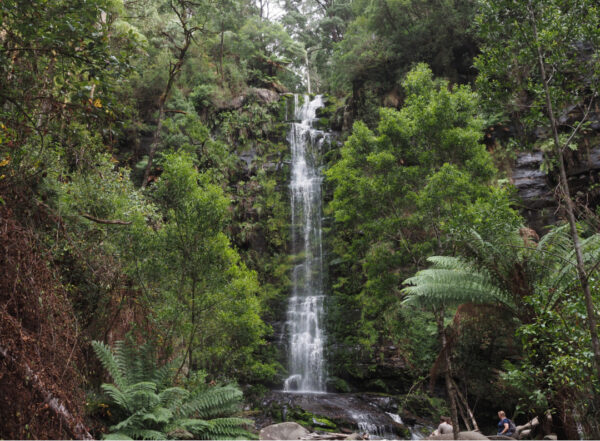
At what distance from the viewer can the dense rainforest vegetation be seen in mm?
3852

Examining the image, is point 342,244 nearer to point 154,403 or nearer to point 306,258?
point 306,258

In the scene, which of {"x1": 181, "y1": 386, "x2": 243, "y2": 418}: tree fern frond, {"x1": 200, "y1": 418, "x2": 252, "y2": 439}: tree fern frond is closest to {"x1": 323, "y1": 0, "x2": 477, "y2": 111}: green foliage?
{"x1": 181, "y1": 386, "x2": 243, "y2": 418}: tree fern frond

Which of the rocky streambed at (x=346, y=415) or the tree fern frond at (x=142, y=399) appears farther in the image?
the rocky streambed at (x=346, y=415)

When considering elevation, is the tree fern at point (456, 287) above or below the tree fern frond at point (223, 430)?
above

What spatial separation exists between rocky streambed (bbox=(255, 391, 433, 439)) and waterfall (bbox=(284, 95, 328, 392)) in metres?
1.82

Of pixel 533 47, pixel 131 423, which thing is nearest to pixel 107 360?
pixel 131 423

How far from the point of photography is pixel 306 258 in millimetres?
17906

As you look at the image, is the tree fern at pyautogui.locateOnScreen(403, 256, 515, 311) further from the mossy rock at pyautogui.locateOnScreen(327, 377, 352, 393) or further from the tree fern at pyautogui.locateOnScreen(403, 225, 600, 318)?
the mossy rock at pyautogui.locateOnScreen(327, 377, 352, 393)

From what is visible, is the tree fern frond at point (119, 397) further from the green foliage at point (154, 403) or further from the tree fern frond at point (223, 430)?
the tree fern frond at point (223, 430)

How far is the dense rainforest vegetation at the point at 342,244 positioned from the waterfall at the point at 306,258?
498mm

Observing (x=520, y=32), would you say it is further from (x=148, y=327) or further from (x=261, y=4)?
(x=261, y=4)

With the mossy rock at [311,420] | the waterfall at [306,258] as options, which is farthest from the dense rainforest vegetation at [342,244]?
the mossy rock at [311,420]

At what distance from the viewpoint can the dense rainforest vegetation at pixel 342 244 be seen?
12.6 ft

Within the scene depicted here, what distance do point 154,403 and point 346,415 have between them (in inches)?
272
